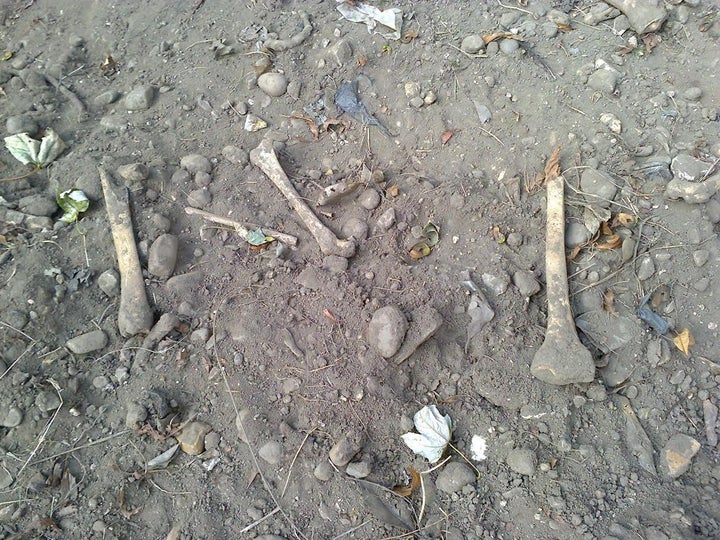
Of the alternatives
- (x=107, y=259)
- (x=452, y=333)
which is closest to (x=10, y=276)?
(x=107, y=259)

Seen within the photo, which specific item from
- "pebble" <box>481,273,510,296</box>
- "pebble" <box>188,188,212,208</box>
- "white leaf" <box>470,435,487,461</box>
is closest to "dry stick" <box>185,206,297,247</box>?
"pebble" <box>188,188,212,208</box>

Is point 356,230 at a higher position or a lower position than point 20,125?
lower

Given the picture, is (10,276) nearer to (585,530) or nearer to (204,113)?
(204,113)

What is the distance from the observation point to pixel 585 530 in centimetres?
219

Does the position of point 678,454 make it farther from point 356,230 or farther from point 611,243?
point 356,230

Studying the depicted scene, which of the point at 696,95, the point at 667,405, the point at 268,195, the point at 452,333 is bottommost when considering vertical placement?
the point at 667,405

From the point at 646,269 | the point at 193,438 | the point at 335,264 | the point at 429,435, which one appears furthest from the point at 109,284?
the point at 646,269

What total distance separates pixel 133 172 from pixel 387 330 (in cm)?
181

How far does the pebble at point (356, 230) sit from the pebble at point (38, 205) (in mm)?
1794

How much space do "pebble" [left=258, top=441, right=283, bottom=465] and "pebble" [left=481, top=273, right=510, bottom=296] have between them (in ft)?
4.59

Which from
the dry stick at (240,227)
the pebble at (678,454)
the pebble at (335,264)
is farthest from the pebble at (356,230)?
the pebble at (678,454)

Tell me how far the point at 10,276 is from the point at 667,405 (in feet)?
11.9

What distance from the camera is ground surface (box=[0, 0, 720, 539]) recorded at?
7.72 feet

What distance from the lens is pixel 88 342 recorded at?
8.71ft
